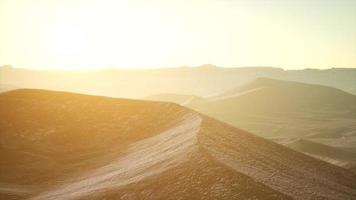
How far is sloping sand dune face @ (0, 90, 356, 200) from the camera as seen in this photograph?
1306cm

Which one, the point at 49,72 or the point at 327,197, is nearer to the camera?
the point at 327,197

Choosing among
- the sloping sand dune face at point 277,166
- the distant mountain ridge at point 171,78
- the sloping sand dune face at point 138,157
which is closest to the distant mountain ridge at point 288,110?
the sloping sand dune face at point 277,166

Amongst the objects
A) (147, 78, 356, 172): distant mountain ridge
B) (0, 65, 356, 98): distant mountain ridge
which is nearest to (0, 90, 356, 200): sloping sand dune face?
(147, 78, 356, 172): distant mountain ridge

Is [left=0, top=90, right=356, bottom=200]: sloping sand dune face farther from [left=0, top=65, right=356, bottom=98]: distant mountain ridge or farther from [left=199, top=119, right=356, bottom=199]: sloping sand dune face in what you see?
[left=0, top=65, right=356, bottom=98]: distant mountain ridge

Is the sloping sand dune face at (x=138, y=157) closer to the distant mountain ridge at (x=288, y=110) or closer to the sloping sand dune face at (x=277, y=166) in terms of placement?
the sloping sand dune face at (x=277, y=166)

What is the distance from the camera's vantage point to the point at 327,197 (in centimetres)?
1480

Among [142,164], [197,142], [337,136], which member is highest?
[197,142]

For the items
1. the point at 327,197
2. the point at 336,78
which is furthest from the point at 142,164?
the point at 336,78

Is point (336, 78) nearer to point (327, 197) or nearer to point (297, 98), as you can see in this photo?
point (297, 98)

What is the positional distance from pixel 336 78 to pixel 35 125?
166293 millimetres

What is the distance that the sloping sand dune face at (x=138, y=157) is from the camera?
13062 mm

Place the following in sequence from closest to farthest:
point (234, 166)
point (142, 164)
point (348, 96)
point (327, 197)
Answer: point (234, 166)
point (327, 197)
point (142, 164)
point (348, 96)

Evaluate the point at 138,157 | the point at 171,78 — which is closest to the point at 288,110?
the point at 138,157

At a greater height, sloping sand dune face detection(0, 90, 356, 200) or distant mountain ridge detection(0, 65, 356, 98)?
sloping sand dune face detection(0, 90, 356, 200)
